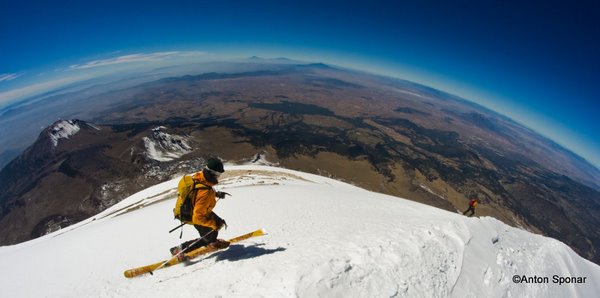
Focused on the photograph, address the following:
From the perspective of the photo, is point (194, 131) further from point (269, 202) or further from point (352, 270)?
point (352, 270)

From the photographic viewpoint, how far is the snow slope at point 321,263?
569cm

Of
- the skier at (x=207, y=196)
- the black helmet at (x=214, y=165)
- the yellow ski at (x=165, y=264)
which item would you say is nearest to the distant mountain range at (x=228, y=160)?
the yellow ski at (x=165, y=264)

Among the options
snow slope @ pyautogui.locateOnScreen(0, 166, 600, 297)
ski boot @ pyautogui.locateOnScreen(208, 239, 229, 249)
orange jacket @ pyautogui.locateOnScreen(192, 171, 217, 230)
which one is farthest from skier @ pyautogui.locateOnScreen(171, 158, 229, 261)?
snow slope @ pyautogui.locateOnScreen(0, 166, 600, 297)

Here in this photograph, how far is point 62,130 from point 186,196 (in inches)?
7277

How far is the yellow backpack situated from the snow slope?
1418mm

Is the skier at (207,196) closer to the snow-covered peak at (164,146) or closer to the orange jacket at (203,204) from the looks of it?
the orange jacket at (203,204)

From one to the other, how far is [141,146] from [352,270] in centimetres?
12106

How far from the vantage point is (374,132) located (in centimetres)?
19425

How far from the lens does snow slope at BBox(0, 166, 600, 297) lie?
5.69 metres

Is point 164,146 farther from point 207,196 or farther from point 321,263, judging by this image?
point 321,263

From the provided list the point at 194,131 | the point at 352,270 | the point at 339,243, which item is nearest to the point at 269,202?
the point at 339,243

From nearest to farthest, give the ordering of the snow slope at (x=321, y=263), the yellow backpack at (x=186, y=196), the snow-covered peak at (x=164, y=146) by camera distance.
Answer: the snow slope at (x=321, y=263) → the yellow backpack at (x=186, y=196) → the snow-covered peak at (x=164, y=146)

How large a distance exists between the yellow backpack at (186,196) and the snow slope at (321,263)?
142cm

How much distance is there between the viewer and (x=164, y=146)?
110 meters
